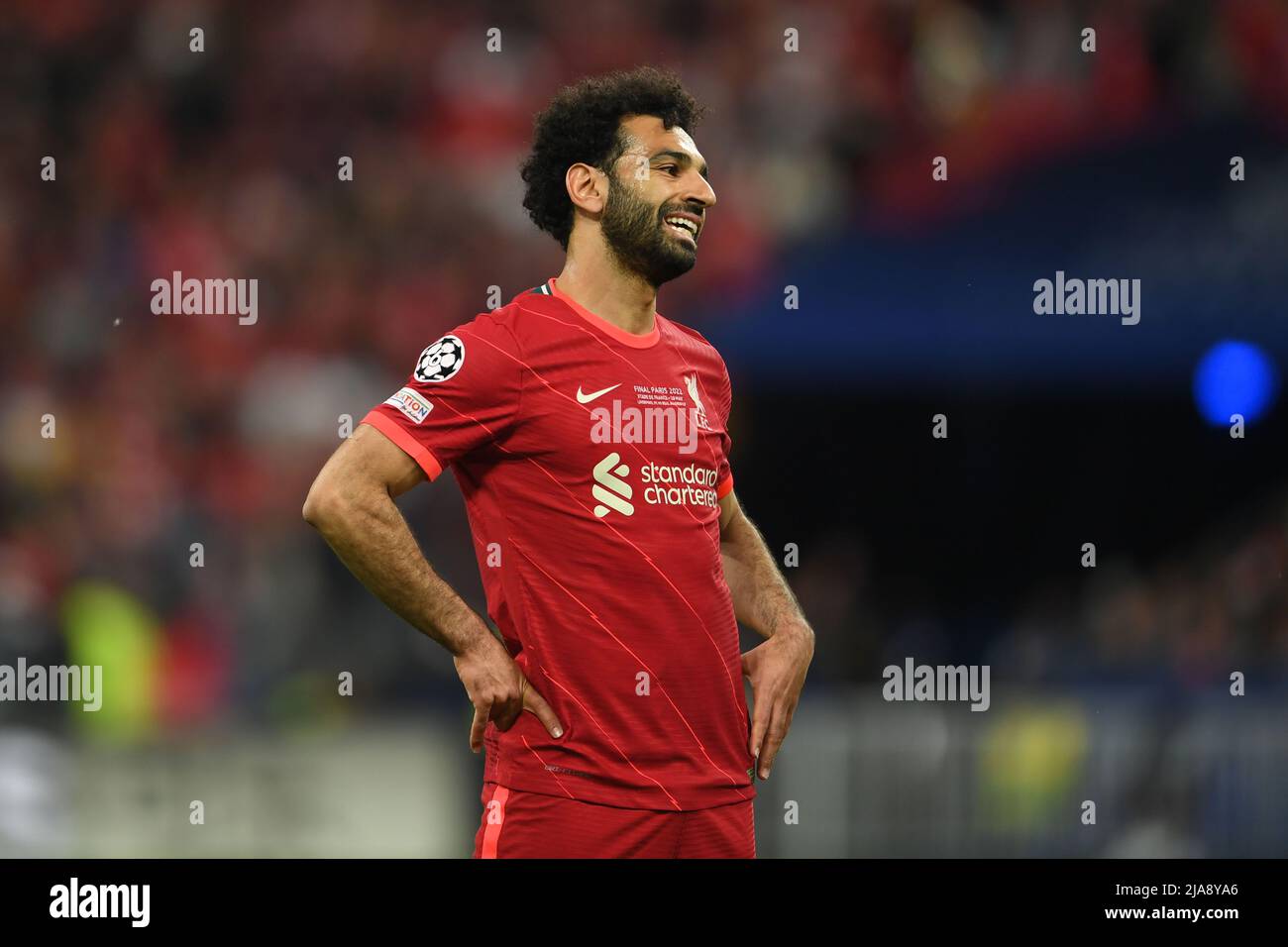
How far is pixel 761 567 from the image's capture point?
417 cm

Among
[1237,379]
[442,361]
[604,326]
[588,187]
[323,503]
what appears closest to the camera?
[323,503]

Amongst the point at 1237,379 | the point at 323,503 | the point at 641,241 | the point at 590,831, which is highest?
the point at 1237,379

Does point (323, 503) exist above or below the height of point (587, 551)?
above

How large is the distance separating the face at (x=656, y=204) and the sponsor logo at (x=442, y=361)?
476 millimetres

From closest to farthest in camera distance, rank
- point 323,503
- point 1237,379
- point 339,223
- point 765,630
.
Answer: point 323,503
point 765,630
point 1237,379
point 339,223

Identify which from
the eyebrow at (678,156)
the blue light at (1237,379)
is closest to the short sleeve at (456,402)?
the eyebrow at (678,156)

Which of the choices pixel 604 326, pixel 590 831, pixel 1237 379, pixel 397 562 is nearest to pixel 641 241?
pixel 604 326

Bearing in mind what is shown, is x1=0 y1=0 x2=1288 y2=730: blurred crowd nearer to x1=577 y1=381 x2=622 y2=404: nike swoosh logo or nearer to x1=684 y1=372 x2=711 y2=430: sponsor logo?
x1=684 y1=372 x2=711 y2=430: sponsor logo

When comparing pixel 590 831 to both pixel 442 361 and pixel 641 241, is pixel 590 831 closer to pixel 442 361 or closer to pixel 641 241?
pixel 442 361

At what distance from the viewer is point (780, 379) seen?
946 centimetres

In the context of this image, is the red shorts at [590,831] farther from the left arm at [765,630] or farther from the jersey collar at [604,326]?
the jersey collar at [604,326]

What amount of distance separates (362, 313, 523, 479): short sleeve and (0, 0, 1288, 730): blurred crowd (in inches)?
168

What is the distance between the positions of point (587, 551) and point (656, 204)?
83 centimetres
